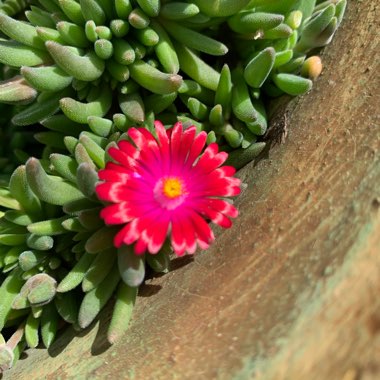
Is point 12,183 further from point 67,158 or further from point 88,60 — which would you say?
point 88,60

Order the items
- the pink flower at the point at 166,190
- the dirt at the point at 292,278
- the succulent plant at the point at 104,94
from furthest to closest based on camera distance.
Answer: the succulent plant at the point at 104,94 → the pink flower at the point at 166,190 → the dirt at the point at 292,278

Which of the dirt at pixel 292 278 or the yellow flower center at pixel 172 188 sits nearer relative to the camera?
the dirt at pixel 292 278

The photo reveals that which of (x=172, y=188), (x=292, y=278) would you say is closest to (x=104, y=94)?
(x=172, y=188)

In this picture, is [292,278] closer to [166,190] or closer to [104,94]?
[166,190]

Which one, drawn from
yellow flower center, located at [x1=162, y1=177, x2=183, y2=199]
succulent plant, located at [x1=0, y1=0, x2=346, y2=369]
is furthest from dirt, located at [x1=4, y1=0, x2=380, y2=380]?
yellow flower center, located at [x1=162, y1=177, x2=183, y2=199]

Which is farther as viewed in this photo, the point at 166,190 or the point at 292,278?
the point at 166,190

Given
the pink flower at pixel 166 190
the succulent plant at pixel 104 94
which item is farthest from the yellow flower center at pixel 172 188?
the succulent plant at pixel 104 94

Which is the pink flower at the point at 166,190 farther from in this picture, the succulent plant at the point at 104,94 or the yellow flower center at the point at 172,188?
the succulent plant at the point at 104,94
